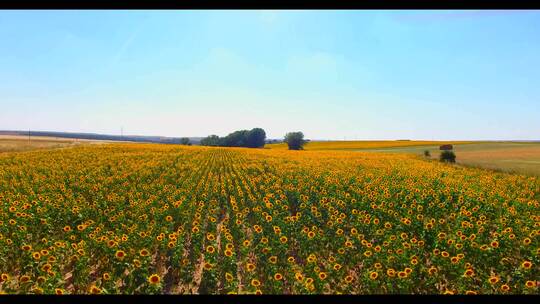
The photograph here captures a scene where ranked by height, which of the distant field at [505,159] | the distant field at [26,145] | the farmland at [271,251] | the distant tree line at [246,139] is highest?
the distant tree line at [246,139]

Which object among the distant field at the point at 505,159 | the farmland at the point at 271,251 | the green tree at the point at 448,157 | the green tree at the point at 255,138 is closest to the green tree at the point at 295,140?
the green tree at the point at 255,138

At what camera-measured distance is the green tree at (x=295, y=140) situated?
9062 centimetres

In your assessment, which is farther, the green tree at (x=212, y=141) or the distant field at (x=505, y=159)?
the green tree at (x=212, y=141)

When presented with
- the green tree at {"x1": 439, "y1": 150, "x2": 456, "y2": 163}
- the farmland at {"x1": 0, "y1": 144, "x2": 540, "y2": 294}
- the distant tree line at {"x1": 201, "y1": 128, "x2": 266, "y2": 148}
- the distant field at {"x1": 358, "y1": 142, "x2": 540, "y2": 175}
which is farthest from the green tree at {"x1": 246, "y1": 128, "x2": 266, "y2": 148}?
the farmland at {"x1": 0, "y1": 144, "x2": 540, "y2": 294}

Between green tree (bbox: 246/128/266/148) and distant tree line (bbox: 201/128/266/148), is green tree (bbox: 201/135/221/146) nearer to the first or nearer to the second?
distant tree line (bbox: 201/128/266/148)

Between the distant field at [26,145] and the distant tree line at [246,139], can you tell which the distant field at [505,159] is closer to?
the distant field at [26,145]

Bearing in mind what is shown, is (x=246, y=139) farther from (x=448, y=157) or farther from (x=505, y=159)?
(x=505, y=159)

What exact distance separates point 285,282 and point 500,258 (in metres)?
4.79

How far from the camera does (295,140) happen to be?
90812mm

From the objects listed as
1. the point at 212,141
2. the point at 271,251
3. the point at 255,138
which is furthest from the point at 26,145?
the point at 212,141

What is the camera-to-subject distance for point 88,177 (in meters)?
17.1

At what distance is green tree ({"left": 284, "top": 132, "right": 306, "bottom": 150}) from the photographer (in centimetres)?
9062
